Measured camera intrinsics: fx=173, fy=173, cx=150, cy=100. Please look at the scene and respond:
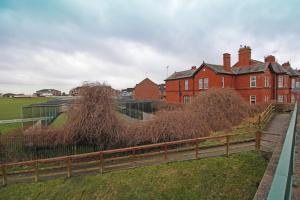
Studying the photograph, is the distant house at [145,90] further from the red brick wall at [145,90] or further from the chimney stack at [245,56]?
the chimney stack at [245,56]

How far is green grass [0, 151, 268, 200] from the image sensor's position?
7.31m

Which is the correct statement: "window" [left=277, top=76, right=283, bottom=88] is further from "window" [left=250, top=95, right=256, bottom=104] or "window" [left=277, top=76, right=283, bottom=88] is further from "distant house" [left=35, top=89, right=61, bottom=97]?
"distant house" [left=35, top=89, right=61, bottom=97]

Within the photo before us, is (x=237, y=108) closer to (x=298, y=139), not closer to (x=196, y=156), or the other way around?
(x=196, y=156)

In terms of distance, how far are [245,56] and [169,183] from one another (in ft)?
77.3

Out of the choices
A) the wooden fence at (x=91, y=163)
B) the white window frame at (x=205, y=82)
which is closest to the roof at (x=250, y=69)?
the white window frame at (x=205, y=82)

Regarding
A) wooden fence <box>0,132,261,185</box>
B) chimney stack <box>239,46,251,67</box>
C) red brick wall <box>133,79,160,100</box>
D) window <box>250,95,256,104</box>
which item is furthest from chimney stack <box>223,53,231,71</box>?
red brick wall <box>133,79,160,100</box>

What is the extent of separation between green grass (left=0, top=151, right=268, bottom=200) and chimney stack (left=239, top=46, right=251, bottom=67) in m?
19.4

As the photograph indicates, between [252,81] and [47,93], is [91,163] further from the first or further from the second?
[47,93]

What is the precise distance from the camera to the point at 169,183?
26.2 feet

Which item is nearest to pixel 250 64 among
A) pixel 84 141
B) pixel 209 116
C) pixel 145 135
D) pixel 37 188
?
pixel 209 116

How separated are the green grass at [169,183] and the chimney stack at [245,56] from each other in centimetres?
1935

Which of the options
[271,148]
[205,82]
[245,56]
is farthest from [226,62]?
[271,148]

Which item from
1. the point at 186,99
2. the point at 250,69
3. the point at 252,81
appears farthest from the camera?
the point at 186,99

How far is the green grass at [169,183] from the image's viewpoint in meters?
7.31
